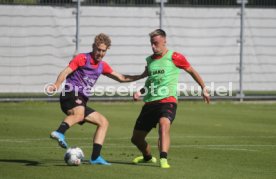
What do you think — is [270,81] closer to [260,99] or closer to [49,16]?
[260,99]

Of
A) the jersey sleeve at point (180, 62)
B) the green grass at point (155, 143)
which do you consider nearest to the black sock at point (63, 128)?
the green grass at point (155, 143)

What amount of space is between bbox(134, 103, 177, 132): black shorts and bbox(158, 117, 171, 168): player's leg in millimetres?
127

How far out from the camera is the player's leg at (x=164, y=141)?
12266 millimetres

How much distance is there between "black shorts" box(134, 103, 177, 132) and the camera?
1280cm

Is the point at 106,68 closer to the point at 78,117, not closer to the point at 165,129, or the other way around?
the point at 78,117

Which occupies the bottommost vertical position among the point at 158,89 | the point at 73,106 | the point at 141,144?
the point at 141,144

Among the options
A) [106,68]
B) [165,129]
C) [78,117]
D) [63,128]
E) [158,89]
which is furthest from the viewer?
[106,68]

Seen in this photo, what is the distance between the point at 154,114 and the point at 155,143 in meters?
3.62

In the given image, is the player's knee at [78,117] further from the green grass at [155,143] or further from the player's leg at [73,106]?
the green grass at [155,143]

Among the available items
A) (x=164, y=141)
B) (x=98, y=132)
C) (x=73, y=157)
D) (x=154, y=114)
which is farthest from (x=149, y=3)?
(x=73, y=157)

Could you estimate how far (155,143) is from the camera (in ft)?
54.1

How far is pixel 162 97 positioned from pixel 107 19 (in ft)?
48.0

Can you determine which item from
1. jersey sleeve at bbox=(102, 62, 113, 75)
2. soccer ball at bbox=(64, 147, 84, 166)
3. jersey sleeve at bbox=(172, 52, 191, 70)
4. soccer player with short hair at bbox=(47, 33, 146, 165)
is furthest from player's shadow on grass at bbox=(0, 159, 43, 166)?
jersey sleeve at bbox=(172, 52, 191, 70)

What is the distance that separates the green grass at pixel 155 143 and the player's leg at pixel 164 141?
175 millimetres
